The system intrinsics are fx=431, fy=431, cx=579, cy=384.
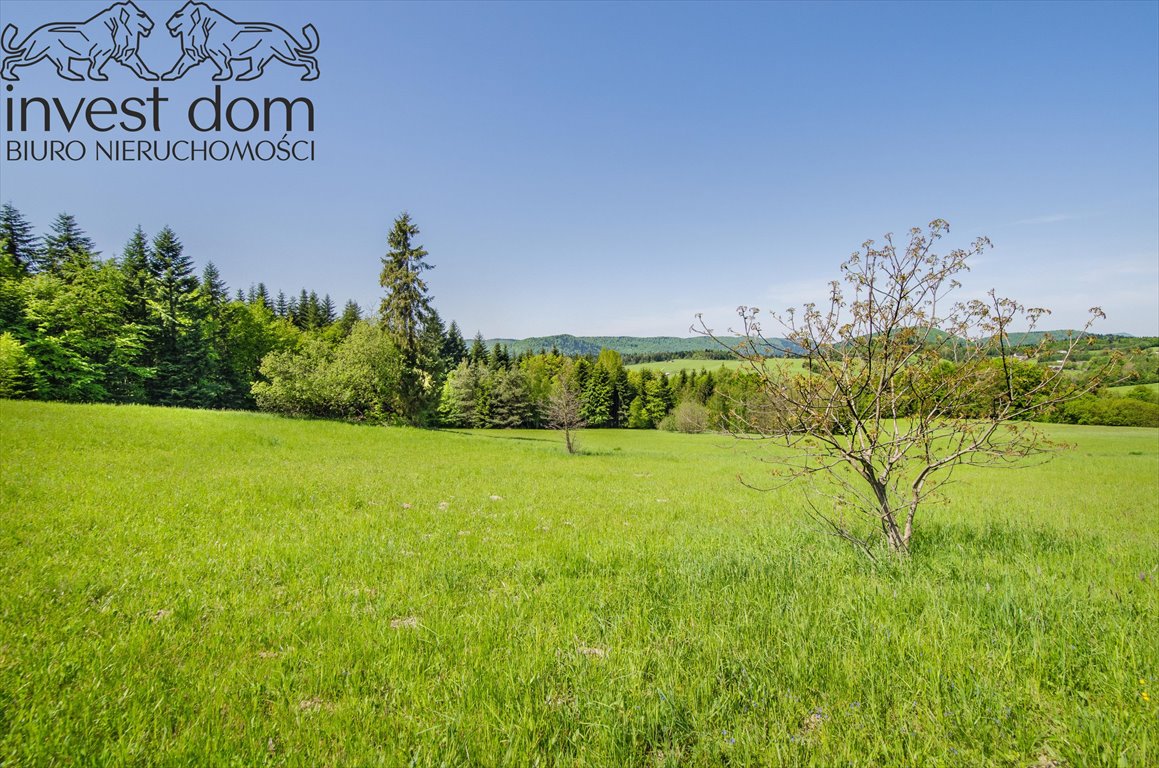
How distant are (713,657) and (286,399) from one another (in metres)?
36.9

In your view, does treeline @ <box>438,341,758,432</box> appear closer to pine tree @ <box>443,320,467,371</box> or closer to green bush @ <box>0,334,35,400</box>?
pine tree @ <box>443,320,467,371</box>

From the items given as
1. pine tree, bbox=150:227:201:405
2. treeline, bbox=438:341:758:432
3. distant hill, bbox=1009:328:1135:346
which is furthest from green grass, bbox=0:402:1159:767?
treeline, bbox=438:341:758:432

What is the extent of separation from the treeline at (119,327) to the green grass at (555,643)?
3361 centimetres

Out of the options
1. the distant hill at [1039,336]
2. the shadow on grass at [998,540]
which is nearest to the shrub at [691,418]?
the shadow on grass at [998,540]

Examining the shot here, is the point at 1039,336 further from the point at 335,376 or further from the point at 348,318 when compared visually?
the point at 348,318

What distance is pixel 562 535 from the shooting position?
7.16m

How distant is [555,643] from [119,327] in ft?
176

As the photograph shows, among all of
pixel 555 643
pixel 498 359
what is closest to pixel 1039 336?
pixel 555 643

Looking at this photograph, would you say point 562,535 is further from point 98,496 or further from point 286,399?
point 286,399

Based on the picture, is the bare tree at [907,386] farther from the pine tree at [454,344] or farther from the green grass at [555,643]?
the pine tree at [454,344]

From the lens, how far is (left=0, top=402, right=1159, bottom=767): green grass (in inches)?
97.4

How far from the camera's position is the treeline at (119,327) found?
32188 mm

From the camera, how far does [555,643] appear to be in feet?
11.6

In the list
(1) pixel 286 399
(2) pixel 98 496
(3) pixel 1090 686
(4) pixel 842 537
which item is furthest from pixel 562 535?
(1) pixel 286 399
